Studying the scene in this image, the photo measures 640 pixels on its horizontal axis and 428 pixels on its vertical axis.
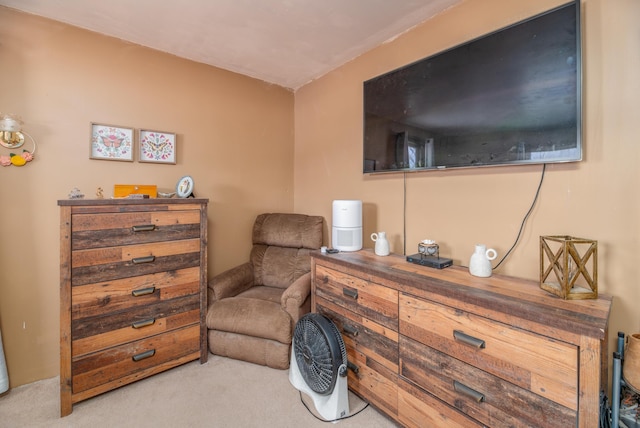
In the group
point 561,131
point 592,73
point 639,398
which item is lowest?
point 639,398

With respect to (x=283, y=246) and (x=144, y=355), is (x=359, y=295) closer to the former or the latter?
(x=283, y=246)

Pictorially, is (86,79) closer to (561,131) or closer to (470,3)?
(470,3)

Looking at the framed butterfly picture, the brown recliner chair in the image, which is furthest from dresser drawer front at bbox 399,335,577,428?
the framed butterfly picture

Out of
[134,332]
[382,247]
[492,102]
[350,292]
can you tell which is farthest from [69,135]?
[492,102]

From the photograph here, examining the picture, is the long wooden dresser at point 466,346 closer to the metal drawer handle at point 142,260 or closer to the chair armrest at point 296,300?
the chair armrest at point 296,300

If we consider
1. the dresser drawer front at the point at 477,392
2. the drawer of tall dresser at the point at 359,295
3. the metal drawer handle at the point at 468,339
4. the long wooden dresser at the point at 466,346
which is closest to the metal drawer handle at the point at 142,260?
the drawer of tall dresser at the point at 359,295

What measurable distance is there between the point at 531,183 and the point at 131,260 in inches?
95.6

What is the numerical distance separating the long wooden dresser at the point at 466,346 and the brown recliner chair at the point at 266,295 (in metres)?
0.42

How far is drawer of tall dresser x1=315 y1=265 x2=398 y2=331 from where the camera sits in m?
1.47

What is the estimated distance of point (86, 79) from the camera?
201cm

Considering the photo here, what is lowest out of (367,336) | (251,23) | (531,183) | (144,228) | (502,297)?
(367,336)

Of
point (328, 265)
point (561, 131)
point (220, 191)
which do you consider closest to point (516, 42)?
point (561, 131)

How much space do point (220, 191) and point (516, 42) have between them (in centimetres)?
243

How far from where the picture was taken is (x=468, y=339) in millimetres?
1155
